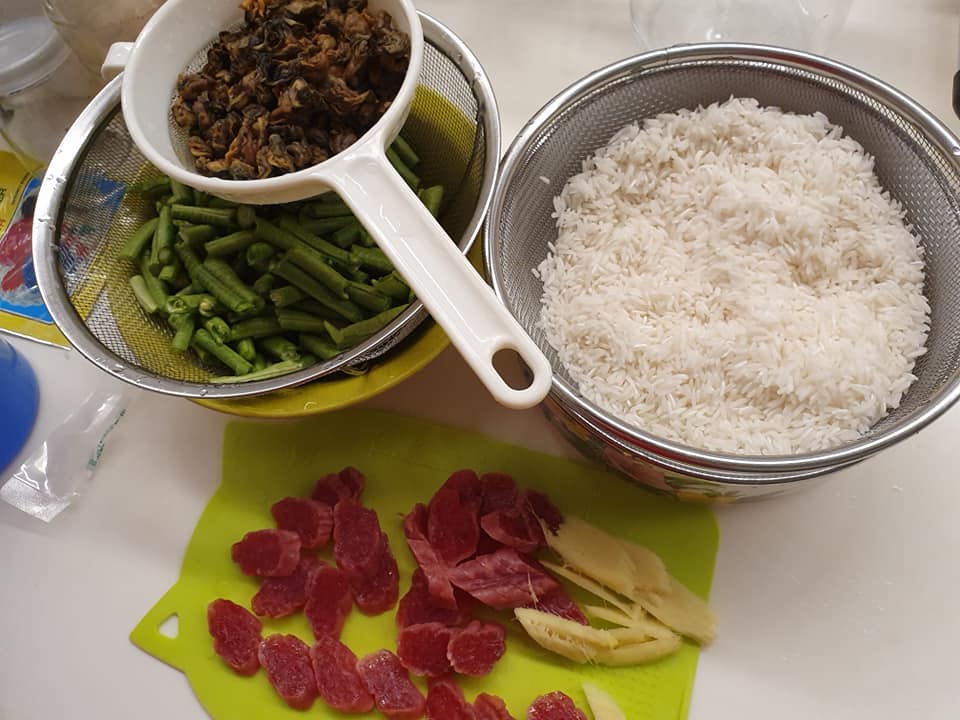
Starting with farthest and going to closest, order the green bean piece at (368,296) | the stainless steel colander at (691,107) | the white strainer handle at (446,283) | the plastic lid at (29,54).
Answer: the plastic lid at (29,54), the green bean piece at (368,296), the stainless steel colander at (691,107), the white strainer handle at (446,283)

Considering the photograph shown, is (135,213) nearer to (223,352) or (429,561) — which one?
(223,352)

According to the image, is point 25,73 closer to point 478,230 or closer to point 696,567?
point 478,230

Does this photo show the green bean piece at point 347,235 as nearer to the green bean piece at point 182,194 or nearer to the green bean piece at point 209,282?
the green bean piece at point 209,282

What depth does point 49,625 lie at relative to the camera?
1388 mm

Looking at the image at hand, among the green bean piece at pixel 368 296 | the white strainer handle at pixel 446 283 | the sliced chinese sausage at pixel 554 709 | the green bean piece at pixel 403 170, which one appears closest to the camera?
→ the white strainer handle at pixel 446 283

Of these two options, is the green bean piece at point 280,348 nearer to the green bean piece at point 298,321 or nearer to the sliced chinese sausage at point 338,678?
the green bean piece at point 298,321

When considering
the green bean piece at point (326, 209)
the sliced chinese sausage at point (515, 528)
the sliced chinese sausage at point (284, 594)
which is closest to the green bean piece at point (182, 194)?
the green bean piece at point (326, 209)

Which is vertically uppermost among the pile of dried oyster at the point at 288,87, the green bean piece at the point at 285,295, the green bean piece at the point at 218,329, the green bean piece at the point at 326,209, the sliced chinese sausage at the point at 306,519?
the pile of dried oyster at the point at 288,87

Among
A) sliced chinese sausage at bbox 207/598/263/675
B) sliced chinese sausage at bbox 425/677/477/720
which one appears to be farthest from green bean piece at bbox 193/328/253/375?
sliced chinese sausage at bbox 425/677/477/720

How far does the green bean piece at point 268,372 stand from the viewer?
129cm

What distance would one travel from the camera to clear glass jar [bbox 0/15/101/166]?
5.24 ft

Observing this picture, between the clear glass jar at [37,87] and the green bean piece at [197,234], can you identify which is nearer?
the green bean piece at [197,234]

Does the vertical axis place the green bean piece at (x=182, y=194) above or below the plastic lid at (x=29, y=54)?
below

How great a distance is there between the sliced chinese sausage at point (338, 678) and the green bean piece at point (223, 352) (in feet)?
1.66
